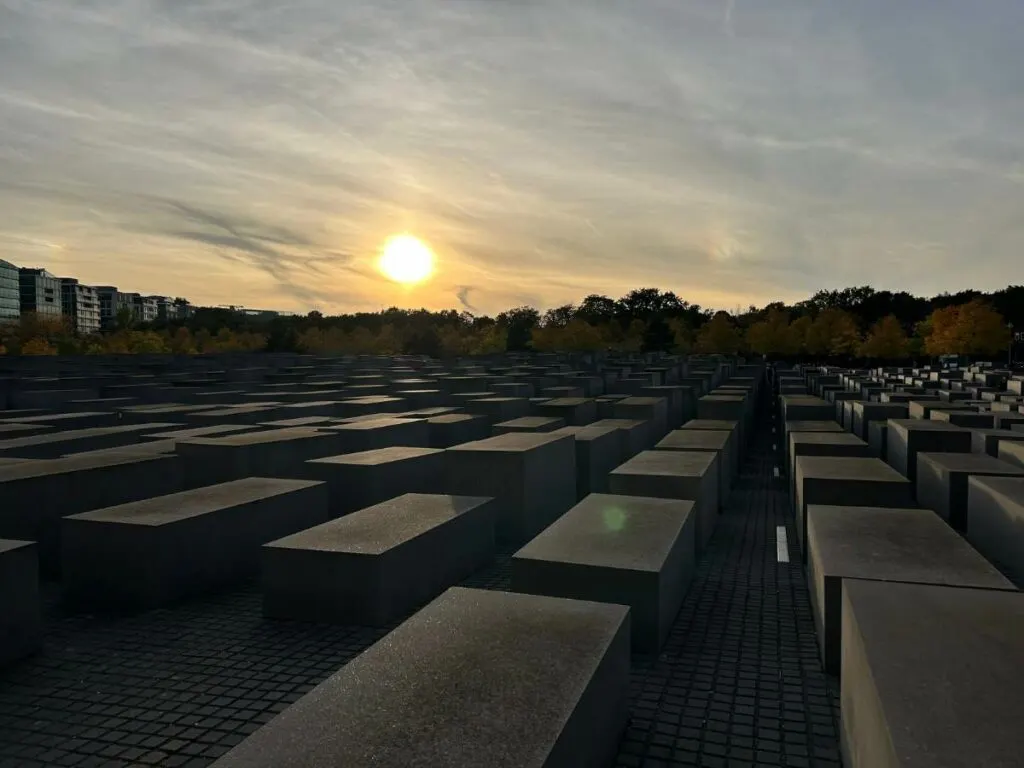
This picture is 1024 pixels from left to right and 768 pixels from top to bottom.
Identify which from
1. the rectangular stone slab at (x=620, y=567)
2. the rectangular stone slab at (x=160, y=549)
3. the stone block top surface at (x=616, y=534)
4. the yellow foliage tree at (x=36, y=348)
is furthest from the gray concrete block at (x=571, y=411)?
the yellow foliage tree at (x=36, y=348)

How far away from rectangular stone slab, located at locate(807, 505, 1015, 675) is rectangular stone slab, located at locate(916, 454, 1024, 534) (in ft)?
7.70

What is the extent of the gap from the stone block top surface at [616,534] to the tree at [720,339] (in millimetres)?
77635

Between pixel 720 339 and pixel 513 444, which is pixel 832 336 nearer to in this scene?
pixel 720 339

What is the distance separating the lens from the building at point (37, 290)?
149000 millimetres

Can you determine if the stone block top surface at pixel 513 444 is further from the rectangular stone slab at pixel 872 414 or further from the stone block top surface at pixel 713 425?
the rectangular stone slab at pixel 872 414

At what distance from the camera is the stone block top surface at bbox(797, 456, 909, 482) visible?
948cm

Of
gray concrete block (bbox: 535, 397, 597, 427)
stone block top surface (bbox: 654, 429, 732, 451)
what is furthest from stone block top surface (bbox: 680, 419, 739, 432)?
gray concrete block (bbox: 535, 397, 597, 427)

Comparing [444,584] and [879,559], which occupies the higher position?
[879,559]

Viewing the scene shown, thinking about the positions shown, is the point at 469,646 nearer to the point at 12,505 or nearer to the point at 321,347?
the point at 12,505

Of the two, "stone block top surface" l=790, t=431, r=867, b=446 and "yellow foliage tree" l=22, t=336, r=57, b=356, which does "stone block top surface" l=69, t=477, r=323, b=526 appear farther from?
"yellow foliage tree" l=22, t=336, r=57, b=356

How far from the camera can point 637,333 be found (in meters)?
97.2

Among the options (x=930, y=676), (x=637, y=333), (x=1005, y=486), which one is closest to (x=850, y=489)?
(x=1005, y=486)

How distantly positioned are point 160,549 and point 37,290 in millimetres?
172328

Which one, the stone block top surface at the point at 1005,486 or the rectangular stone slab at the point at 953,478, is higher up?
the stone block top surface at the point at 1005,486
